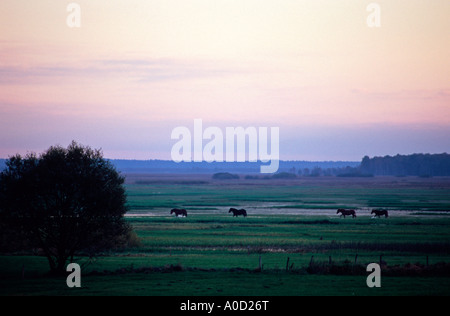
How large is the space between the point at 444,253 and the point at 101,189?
25.3 metres

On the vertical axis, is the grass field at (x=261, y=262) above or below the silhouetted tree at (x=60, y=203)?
below

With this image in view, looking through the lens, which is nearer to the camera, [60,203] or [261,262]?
[60,203]

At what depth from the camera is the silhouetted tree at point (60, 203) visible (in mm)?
30516

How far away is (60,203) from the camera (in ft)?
102

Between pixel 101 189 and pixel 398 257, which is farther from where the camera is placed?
pixel 398 257

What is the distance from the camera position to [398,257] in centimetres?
3609

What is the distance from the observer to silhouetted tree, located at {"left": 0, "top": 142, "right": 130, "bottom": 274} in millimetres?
30516

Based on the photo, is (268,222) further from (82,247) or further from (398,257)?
(82,247)

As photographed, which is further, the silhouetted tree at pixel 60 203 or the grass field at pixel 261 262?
the silhouetted tree at pixel 60 203

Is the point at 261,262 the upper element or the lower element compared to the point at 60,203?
lower
